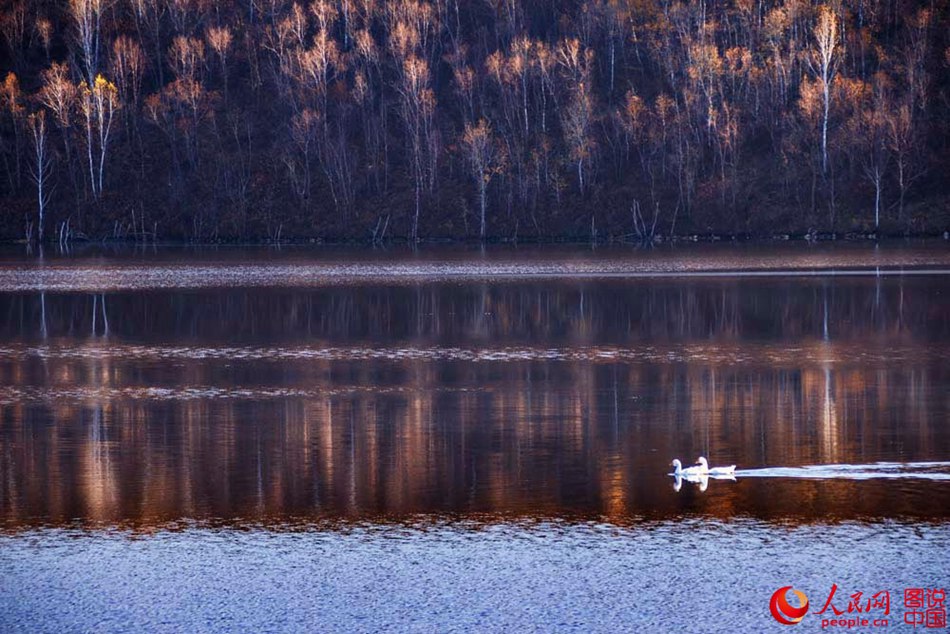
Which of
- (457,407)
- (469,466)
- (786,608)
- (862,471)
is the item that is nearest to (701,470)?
(862,471)

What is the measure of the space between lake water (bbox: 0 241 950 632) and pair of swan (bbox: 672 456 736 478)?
0.96 feet

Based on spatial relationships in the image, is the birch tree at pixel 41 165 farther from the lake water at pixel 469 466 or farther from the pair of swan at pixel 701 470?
the pair of swan at pixel 701 470

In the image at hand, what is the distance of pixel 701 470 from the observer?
Answer: 56.3 ft

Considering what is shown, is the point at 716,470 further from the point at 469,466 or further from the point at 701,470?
the point at 469,466

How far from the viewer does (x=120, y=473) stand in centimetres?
1811

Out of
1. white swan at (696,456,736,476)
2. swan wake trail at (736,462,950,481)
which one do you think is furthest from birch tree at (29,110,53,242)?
swan wake trail at (736,462,950,481)

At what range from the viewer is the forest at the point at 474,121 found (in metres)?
96.7

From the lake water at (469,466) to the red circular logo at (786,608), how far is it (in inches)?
4.8

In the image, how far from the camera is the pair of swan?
56.4ft

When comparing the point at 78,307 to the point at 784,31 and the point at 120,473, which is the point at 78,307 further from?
the point at 784,31

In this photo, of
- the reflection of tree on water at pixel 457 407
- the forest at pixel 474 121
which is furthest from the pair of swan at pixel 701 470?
the forest at pixel 474 121

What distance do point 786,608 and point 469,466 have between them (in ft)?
23.2

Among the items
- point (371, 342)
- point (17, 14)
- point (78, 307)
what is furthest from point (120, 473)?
point (17, 14)

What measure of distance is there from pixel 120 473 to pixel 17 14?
115 m
